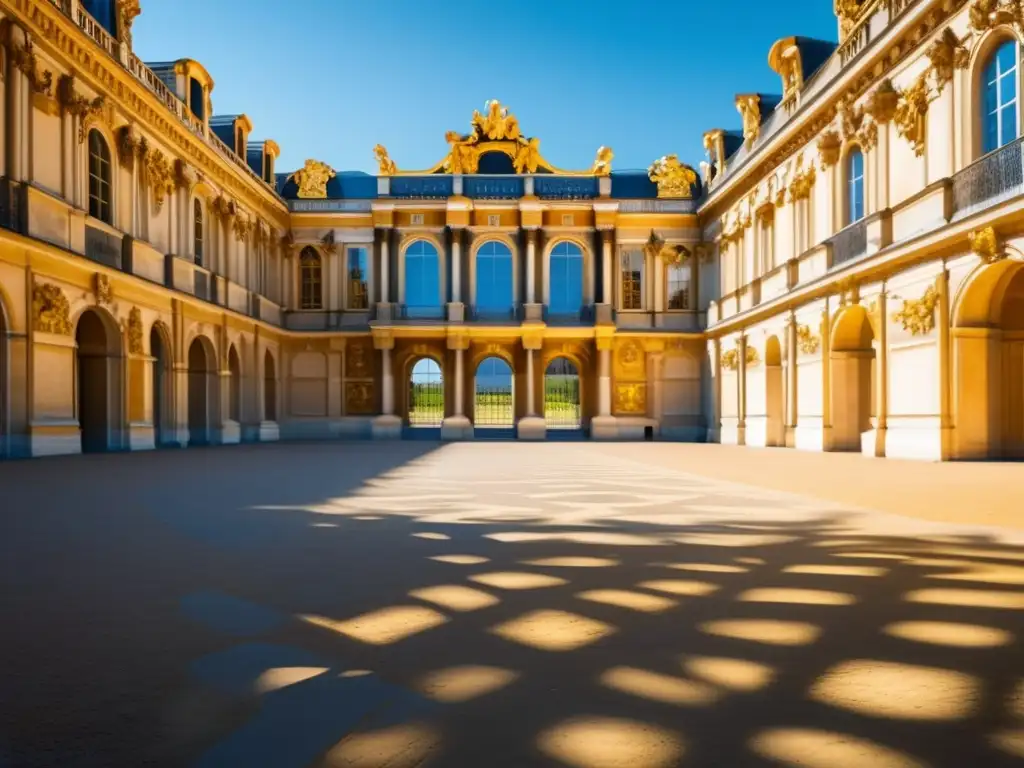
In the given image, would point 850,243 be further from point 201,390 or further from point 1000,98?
point 201,390

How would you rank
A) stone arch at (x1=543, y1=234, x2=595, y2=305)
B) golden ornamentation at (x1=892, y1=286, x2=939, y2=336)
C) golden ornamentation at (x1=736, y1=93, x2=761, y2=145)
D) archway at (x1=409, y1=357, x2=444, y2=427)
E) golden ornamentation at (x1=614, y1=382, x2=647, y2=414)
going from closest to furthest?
golden ornamentation at (x1=892, y1=286, x2=939, y2=336)
golden ornamentation at (x1=736, y1=93, x2=761, y2=145)
golden ornamentation at (x1=614, y1=382, x2=647, y2=414)
stone arch at (x1=543, y1=234, x2=595, y2=305)
archway at (x1=409, y1=357, x2=444, y2=427)

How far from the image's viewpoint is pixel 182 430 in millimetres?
23188

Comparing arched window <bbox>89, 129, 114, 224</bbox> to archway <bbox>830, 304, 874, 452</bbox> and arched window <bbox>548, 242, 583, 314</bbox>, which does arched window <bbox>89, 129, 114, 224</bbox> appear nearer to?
arched window <bbox>548, 242, 583, 314</bbox>

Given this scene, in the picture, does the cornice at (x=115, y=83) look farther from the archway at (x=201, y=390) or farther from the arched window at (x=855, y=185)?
the arched window at (x=855, y=185)

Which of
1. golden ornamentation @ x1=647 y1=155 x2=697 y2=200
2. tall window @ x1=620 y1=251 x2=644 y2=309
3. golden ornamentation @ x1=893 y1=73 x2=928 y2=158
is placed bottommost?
tall window @ x1=620 y1=251 x2=644 y2=309

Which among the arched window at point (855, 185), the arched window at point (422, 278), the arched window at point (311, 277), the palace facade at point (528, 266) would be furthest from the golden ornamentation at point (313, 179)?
the arched window at point (855, 185)

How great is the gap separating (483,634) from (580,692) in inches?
31.5

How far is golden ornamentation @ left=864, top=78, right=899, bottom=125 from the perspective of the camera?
695 inches

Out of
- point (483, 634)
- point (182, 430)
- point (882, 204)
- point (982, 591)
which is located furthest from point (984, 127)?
point (182, 430)

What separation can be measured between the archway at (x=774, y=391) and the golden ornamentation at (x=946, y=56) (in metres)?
10.3

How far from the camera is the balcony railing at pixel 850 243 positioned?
1873cm

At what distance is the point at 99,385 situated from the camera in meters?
19.8

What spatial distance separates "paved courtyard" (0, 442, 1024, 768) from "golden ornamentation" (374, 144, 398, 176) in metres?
28.2

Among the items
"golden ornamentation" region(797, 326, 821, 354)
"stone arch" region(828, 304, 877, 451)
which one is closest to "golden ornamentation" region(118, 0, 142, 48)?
"golden ornamentation" region(797, 326, 821, 354)
